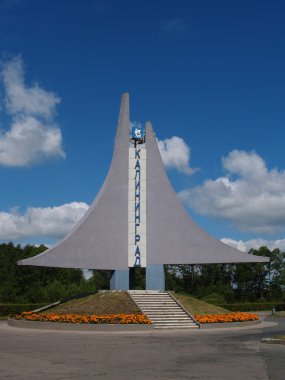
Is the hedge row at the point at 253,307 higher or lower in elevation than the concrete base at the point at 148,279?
lower

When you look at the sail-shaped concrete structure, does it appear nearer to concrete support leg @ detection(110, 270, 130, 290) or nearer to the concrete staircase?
concrete support leg @ detection(110, 270, 130, 290)

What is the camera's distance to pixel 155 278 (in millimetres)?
30875

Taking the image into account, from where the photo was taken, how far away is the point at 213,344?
53.3 feet

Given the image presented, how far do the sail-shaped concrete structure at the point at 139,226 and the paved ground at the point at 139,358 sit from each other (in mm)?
12288

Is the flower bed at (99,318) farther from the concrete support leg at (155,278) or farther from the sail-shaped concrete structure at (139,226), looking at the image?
the concrete support leg at (155,278)

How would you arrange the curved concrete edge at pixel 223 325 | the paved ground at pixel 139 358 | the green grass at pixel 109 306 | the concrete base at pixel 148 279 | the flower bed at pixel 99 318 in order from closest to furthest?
the paved ground at pixel 139 358 < the flower bed at pixel 99 318 < the curved concrete edge at pixel 223 325 < the green grass at pixel 109 306 < the concrete base at pixel 148 279

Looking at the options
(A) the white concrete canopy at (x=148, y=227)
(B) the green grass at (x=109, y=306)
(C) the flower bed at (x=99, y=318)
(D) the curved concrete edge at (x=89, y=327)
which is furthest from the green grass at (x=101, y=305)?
(D) the curved concrete edge at (x=89, y=327)

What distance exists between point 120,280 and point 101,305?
4320mm

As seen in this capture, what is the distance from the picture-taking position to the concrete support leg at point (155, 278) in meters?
30.8

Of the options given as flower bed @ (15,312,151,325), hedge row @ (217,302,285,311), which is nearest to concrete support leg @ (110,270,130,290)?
flower bed @ (15,312,151,325)

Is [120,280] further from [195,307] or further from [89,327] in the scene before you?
[89,327]

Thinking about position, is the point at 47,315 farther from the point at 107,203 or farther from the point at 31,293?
the point at 31,293

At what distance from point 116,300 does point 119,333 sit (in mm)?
5735

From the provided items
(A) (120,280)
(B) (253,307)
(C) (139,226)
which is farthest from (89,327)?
(B) (253,307)
